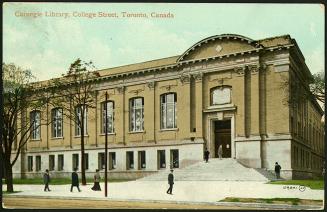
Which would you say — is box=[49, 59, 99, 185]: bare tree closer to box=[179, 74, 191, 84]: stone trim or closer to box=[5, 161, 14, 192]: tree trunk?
box=[5, 161, 14, 192]: tree trunk

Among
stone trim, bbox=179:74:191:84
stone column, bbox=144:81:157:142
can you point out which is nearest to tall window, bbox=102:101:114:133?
stone column, bbox=144:81:157:142

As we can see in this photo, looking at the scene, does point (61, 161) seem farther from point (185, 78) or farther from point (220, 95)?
point (220, 95)

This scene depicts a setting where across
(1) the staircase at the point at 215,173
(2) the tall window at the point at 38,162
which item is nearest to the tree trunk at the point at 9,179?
(2) the tall window at the point at 38,162

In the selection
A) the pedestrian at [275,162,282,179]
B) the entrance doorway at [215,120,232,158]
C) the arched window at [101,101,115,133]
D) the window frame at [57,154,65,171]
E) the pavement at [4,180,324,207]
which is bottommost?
A: the pavement at [4,180,324,207]

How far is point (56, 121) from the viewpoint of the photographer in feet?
64.8

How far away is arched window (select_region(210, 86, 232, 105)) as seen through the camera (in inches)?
879

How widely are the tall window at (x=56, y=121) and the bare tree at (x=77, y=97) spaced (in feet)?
0.84

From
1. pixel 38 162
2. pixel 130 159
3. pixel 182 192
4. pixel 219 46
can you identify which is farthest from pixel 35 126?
pixel 219 46

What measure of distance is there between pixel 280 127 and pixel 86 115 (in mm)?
7620

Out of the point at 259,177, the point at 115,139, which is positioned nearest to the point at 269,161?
the point at 259,177

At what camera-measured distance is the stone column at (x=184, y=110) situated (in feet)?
70.6

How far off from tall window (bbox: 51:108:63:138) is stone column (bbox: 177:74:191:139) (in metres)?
4.78

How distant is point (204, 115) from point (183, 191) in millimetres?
5750

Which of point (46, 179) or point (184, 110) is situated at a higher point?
point (184, 110)
